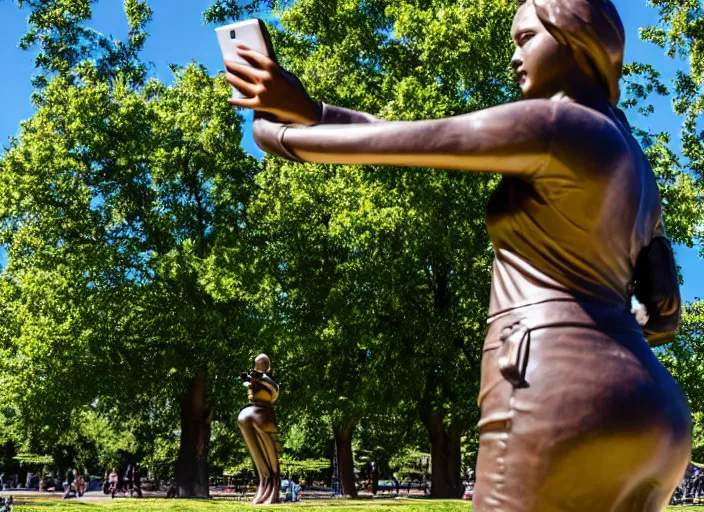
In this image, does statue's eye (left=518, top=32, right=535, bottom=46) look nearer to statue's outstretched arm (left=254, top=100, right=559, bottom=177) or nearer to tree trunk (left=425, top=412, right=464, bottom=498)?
statue's outstretched arm (left=254, top=100, right=559, bottom=177)

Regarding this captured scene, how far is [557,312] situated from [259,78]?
1.06 m

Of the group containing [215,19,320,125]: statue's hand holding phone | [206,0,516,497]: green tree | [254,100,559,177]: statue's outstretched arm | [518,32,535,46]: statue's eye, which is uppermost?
[206,0,516,497]: green tree

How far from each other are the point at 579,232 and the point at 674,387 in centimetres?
48

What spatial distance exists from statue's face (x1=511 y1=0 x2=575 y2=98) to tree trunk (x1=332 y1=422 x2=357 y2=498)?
84.3ft

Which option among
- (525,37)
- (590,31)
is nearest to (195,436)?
(525,37)

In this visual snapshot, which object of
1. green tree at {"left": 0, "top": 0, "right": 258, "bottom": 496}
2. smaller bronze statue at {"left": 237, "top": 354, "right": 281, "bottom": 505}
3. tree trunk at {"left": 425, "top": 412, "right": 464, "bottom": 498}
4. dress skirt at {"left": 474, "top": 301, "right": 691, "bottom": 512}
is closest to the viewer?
dress skirt at {"left": 474, "top": 301, "right": 691, "bottom": 512}

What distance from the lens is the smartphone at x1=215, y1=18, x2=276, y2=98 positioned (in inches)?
93.6

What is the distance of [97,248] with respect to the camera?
83.5 feet

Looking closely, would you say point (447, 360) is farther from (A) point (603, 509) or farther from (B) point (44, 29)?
(A) point (603, 509)

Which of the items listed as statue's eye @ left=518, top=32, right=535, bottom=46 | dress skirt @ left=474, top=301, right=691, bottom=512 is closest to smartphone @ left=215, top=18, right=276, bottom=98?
statue's eye @ left=518, top=32, right=535, bottom=46

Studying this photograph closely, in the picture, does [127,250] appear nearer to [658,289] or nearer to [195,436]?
[195,436]

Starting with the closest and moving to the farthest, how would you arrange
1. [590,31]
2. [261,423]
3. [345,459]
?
[590,31] → [261,423] → [345,459]

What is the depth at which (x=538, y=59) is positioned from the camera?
7.73ft

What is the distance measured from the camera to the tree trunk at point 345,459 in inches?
1087
